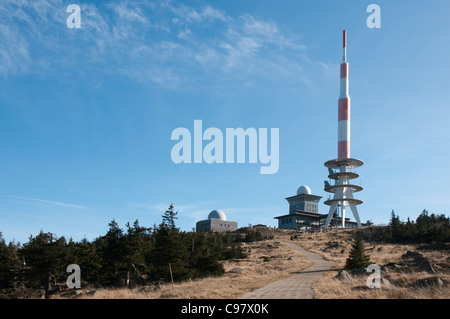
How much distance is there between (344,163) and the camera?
10069cm

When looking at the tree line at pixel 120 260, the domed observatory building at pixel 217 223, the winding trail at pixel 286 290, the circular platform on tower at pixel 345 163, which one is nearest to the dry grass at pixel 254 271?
the winding trail at pixel 286 290

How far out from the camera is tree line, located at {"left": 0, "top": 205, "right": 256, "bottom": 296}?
3697 cm

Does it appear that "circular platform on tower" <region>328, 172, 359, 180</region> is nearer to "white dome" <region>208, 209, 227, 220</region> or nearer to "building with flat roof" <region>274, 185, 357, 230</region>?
"building with flat roof" <region>274, 185, 357, 230</region>

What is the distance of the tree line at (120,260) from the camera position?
121ft

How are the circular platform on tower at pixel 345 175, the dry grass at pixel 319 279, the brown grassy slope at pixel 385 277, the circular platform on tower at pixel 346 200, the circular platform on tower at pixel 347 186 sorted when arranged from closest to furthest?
the brown grassy slope at pixel 385 277, the dry grass at pixel 319 279, the circular platform on tower at pixel 346 200, the circular platform on tower at pixel 347 186, the circular platform on tower at pixel 345 175

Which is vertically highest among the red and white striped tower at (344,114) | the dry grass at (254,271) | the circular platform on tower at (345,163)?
the red and white striped tower at (344,114)

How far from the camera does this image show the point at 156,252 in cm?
3772

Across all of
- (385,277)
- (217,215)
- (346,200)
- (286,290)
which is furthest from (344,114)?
(286,290)

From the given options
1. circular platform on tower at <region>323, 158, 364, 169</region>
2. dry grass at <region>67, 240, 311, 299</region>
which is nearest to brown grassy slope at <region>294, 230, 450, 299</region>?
dry grass at <region>67, 240, 311, 299</region>

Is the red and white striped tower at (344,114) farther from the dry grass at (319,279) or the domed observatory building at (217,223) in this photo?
the domed observatory building at (217,223)

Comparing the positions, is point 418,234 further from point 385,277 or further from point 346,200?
point 385,277

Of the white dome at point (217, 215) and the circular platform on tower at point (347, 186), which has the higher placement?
the circular platform on tower at point (347, 186)

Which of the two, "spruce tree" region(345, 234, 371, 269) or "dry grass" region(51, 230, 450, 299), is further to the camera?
"spruce tree" region(345, 234, 371, 269)

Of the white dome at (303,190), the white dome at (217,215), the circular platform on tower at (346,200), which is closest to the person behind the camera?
the circular platform on tower at (346,200)
